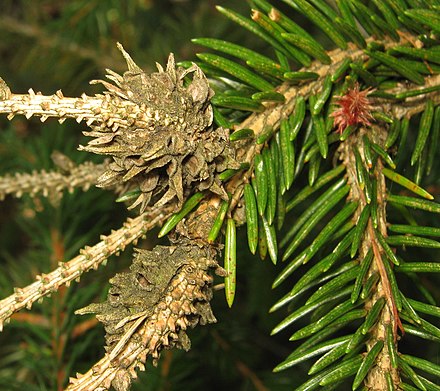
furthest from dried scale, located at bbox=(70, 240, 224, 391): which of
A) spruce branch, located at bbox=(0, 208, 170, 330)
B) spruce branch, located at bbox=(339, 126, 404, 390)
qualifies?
spruce branch, located at bbox=(339, 126, 404, 390)

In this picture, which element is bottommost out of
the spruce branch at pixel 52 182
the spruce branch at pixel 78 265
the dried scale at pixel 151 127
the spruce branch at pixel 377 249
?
the spruce branch at pixel 377 249

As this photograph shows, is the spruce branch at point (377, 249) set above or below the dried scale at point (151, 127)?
below

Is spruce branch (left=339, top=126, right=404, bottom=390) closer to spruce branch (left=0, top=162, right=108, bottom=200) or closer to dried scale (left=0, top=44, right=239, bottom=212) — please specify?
dried scale (left=0, top=44, right=239, bottom=212)

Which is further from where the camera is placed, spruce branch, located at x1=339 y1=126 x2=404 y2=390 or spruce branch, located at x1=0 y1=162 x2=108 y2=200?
spruce branch, located at x1=0 y1=162 x2=108 y2=200

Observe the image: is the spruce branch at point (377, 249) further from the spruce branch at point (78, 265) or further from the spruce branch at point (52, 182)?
the spruce branch at point (52, 182)

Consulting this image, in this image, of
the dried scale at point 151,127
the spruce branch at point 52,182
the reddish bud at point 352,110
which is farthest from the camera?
the spruce branch at point 52,182

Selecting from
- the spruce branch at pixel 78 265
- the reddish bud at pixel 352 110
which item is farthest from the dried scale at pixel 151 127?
the reddish bud at pixel 352 110

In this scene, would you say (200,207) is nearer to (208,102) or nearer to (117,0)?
(208,102)

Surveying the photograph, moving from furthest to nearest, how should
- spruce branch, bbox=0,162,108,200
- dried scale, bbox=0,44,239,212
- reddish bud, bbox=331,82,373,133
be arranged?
1. spruce branch, bbox=0,162,108,200
2. reddish bud, bbox=331,82,373,133
3. dried scale, bbox=0,44,239,212

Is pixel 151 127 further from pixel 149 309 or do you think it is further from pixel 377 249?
pixel 377 249
